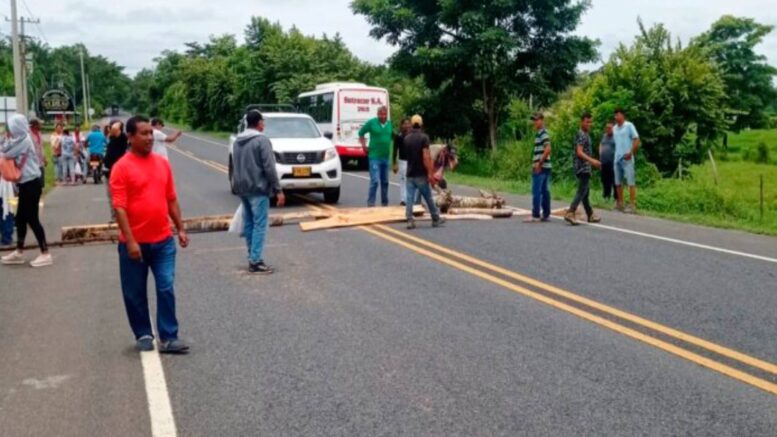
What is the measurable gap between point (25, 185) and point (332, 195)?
23.7 ft

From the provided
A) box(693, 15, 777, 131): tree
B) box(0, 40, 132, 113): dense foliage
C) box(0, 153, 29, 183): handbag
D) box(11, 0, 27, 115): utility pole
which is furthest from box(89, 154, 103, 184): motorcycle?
box(0, 40, 132, 113): dense foliage

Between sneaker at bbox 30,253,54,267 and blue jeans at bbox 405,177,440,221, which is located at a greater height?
blue jeans at bbox 405,177,440,221

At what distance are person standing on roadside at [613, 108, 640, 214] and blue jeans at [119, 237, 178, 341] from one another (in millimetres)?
11051

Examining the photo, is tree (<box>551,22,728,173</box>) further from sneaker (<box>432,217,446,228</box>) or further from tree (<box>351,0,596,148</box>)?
sneaker (<box>432,217,446,228</box>)

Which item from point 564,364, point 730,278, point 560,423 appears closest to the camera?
point 560,423

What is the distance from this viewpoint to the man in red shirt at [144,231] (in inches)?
238

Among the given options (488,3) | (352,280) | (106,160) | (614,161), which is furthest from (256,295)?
(488,3)

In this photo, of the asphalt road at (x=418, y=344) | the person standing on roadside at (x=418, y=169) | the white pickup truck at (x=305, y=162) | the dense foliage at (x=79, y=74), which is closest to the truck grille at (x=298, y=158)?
the white pickup truck at (x=305, y=162)

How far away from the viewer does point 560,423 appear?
15.3 feet

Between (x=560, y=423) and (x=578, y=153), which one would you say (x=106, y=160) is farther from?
(x=560, y=423)

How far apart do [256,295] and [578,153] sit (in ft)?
23.1

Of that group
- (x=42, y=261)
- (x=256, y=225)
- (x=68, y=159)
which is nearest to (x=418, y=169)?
(x=256, y=225)

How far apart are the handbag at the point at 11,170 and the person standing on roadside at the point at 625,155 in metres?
10.2

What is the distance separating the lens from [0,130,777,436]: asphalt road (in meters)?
4.81
